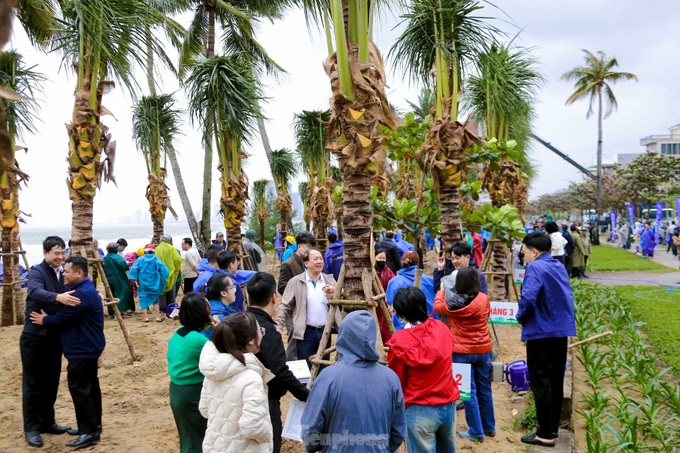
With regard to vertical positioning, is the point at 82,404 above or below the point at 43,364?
below

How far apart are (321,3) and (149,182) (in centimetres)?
1310

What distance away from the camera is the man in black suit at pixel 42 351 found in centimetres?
480

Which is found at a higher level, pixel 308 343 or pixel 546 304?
pixel 546 304

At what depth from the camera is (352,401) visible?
2.56 meters

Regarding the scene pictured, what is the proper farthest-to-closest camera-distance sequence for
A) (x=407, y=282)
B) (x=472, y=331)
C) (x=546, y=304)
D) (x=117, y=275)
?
(x=117, y=275) < (x=407, y=282) < (x=472, y=331) < (x=546, y=304)

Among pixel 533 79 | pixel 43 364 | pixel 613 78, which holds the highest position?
pixel 613 78

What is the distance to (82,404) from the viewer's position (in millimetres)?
4812

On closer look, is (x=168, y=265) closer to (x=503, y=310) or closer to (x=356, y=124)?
(x=503, y=310)

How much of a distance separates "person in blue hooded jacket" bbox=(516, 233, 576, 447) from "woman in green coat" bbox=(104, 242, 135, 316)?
872 centimetres

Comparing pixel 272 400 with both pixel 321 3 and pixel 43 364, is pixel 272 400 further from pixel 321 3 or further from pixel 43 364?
pixel 321 3

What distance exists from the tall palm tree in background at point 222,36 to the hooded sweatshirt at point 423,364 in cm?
1266

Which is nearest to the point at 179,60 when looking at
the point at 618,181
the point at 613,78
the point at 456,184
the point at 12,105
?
the point at 12,105

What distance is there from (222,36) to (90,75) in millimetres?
9765

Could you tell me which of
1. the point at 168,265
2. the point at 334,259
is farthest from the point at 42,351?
the point at 168,265
